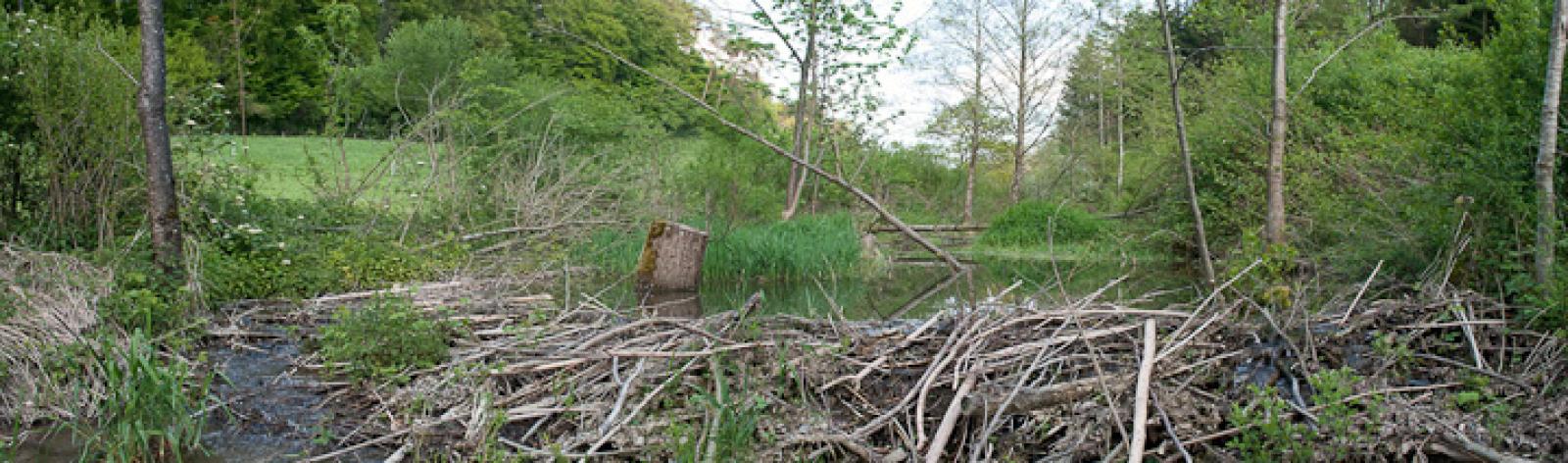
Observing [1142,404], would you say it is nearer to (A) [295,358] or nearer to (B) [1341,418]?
(B) [1341,418]

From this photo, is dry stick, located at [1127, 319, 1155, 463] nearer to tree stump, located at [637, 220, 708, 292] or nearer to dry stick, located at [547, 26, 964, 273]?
dry stick, located at [547, 26, 964, 273]

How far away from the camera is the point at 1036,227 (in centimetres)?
1728

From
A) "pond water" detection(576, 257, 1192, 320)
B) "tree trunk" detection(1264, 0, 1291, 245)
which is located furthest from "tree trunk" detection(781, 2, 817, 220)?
"tree trunk" detection(1264, 0, 1291, 245)

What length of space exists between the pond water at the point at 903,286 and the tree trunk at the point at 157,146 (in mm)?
2833

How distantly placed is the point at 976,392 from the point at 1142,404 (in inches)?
24.0

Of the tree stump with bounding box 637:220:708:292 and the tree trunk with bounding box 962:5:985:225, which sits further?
the tree trunk with bounding box 962:5:985:225

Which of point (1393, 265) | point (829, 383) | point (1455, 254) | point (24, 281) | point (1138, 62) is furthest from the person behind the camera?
point (1138, 62)

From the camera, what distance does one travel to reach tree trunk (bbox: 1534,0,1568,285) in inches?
160

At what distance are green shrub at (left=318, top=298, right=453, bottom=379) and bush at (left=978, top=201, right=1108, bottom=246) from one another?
1311 cm

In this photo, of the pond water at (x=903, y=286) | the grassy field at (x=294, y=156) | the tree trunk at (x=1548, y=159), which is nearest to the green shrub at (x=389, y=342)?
the pond water at (x=903, y=286)

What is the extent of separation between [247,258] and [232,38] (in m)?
26.3

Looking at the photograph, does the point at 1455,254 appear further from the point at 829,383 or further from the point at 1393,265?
the point at 829,383

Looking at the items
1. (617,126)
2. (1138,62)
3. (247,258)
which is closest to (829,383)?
(247,258)

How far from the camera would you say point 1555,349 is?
12.2 ft
